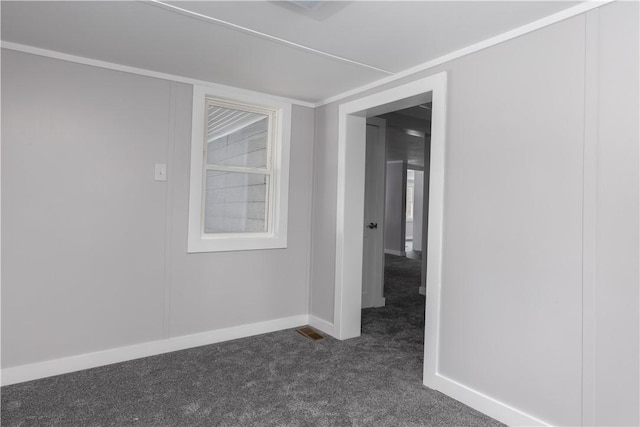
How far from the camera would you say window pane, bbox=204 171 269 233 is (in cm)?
339

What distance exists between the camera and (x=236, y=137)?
351 cm

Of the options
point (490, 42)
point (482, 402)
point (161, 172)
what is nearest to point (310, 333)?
point (482, 402)

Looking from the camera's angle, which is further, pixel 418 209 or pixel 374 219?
pixel 418 209

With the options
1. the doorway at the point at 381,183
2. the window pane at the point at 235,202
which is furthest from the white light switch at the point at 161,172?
the doorway at the point at 381,183

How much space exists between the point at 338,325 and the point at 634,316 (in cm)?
221

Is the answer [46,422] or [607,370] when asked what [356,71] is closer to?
[607,370]

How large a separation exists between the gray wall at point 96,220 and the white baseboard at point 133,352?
5 cm

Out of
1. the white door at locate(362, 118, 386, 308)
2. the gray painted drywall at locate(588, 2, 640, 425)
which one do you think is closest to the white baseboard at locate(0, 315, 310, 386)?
the white door at locate(362, 118, 386, 308)

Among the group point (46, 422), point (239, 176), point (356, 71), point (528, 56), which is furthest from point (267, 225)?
point (528, 56)

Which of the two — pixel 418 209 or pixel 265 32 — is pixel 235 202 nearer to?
pixel 265 32

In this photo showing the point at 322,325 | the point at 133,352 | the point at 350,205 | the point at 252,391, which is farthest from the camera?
the point at 322,325

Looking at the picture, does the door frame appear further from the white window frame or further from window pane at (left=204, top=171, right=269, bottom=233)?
window pane at (left=204, top=171, right=269, bottom=233)

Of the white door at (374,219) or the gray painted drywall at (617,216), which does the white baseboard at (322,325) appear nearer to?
the white door at (374,219)

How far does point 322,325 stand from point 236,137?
1.95m
